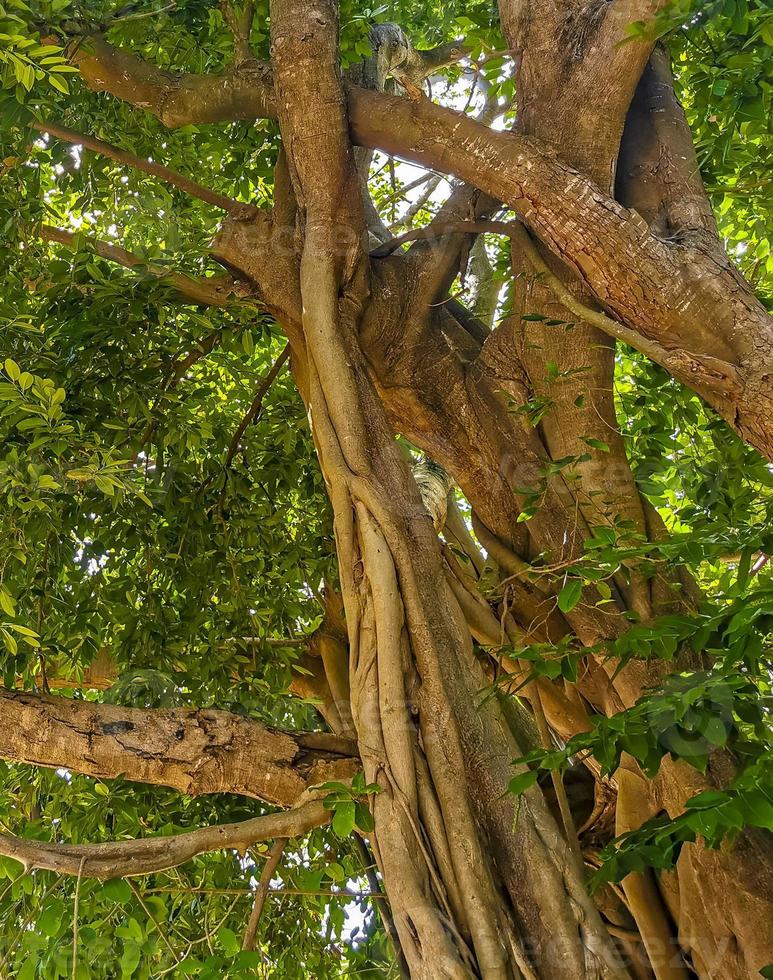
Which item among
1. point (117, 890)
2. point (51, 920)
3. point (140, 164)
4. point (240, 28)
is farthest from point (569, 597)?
point (240, 28)

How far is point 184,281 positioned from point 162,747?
155 cm

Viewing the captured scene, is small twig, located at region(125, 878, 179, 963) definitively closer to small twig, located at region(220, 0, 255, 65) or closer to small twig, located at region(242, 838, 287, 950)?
small twig, located at region(242, 838, 287, 950)

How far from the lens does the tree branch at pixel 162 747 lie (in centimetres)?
228

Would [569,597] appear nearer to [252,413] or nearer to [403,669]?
[403,669]

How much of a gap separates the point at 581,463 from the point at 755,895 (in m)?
1.13

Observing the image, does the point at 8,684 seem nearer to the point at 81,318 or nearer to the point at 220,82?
the point at 81,318

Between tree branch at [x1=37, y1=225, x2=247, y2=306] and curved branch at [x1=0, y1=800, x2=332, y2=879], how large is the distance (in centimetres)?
167

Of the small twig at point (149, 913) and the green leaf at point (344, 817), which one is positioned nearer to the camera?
the green leaf at point (344, 817)

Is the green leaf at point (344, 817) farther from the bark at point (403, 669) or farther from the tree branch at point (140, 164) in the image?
the tree branch at point (140, 164)

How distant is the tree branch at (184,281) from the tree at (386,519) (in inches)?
0.6

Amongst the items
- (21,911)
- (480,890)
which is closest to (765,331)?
(480,890)

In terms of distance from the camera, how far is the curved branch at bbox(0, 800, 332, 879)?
2.06 meters

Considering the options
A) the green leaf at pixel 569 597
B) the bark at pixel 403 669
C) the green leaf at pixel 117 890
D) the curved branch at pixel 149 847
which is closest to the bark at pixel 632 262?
the bark at pixel 403 669

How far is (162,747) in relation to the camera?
91.0 inches
